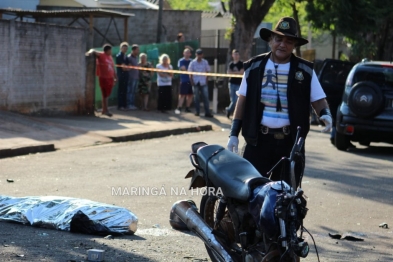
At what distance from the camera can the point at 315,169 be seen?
13594 mm

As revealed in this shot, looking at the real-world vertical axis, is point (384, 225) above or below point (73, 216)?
below

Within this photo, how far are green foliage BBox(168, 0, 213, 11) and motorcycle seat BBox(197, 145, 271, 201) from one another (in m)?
53.1

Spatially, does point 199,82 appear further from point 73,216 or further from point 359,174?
point 73,216

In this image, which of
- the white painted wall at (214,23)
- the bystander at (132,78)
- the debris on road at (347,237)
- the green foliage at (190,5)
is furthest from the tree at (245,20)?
the green foliage at (190,5)

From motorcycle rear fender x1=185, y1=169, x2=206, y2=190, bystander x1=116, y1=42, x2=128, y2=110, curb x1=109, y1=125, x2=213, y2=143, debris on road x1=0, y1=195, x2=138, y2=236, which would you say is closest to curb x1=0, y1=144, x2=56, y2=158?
curb x1=109, y1=125, x2=213, y2=143

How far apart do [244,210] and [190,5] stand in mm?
56360

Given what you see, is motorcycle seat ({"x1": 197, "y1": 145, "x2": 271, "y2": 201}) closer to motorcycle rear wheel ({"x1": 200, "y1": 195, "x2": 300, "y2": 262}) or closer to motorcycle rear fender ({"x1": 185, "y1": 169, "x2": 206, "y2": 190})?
motorcycle rear fender ({"x1": 185, "y1": 169, "x2": 206, "y2": 190})

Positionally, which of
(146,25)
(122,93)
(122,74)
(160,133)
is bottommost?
(160,133)

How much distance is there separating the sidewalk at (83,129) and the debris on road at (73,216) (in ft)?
20.0

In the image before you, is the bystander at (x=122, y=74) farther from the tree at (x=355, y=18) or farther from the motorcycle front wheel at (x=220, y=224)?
the motorcycle front wheel at (x=220, y=224)

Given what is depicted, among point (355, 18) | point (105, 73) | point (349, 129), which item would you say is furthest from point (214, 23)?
point (349, 129)

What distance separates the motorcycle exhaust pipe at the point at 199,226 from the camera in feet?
20.0

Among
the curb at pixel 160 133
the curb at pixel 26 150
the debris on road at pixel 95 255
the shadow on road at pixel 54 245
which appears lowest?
the curb at pixel 160 133

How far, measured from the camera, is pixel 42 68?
19703mm
